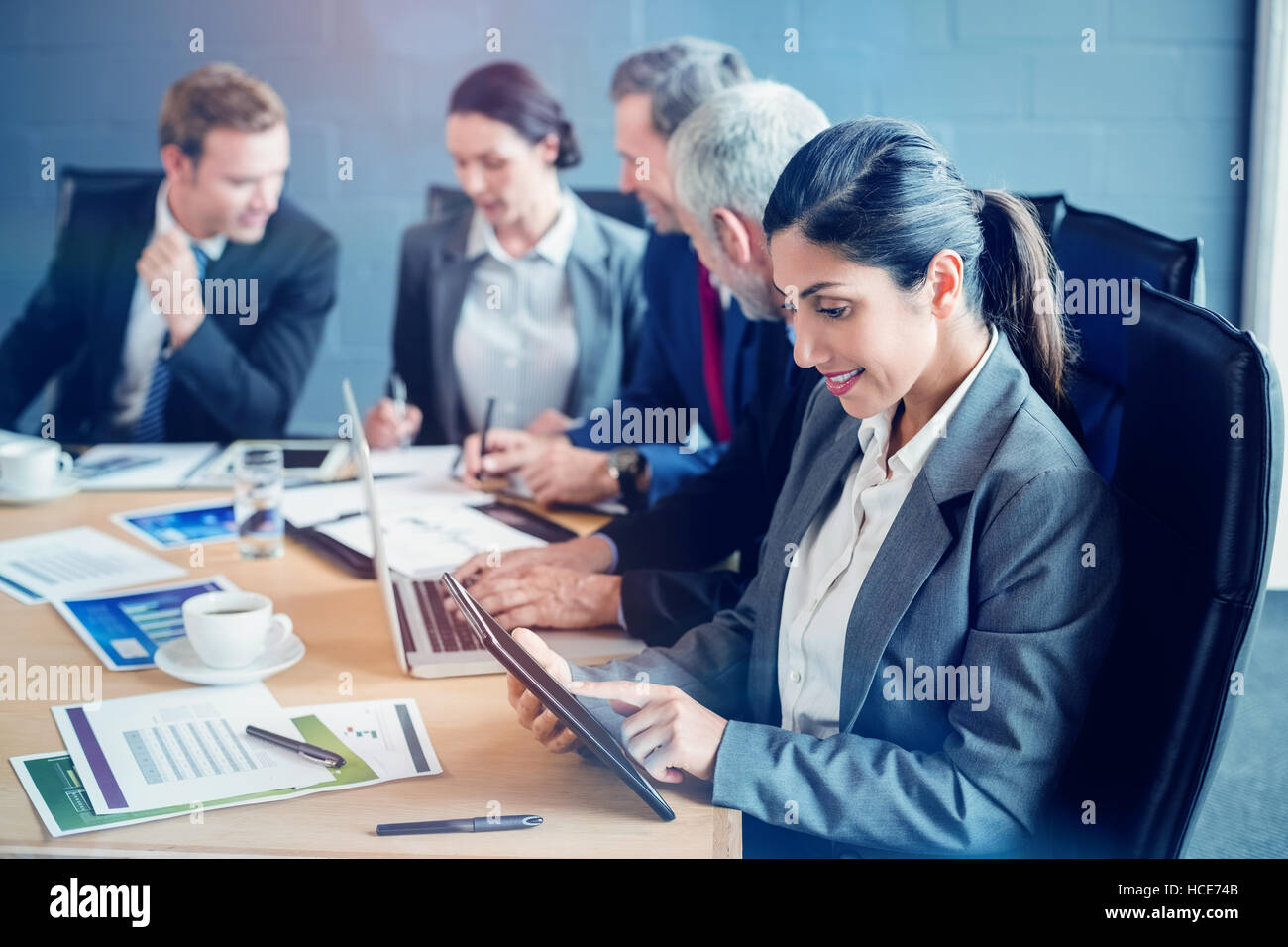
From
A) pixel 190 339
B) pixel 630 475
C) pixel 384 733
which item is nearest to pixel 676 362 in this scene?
pixel 630 475

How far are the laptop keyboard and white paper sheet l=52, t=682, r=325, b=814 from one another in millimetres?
193

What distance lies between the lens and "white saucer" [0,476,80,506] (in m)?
1.82

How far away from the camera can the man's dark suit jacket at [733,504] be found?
1.58m

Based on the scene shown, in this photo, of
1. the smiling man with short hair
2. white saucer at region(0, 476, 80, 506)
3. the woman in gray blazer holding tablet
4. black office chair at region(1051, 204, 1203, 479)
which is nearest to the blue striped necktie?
the smiling man with short hair

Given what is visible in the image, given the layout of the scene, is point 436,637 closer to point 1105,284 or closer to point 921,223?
point 921,223

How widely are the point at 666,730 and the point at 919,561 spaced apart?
0.27 metres

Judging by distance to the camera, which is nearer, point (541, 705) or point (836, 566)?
point (541, 705)

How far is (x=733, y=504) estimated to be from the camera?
1.68m

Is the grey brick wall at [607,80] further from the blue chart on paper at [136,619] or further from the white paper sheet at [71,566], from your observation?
the blue chart on paper at [136,619]

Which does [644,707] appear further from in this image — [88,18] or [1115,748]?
[88,18]

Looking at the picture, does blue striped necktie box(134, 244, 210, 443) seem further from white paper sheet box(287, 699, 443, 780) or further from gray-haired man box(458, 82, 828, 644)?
white paper sheet box(287, 699, 443, 780)

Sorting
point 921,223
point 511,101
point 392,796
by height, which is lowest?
point 392,796

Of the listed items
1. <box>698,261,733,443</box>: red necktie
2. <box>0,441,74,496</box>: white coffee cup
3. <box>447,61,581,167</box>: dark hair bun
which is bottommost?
<box>0,441,74,496</box>: white coffee cup
